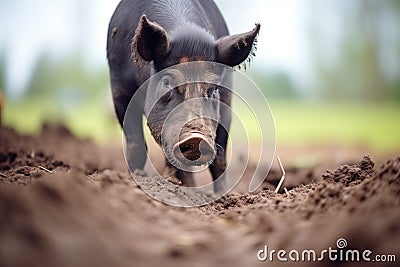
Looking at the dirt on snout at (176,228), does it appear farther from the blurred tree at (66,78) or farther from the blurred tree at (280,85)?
the blurred tree at (280,85)

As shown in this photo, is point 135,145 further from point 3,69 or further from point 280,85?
point 280,85

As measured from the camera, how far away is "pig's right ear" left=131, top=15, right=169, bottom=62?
4.30 meters

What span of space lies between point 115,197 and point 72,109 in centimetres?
2236

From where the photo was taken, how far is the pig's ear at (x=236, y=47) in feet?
15.0

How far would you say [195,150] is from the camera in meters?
3.71

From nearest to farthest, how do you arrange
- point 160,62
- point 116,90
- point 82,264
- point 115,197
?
1. point 82,264
2. point 115,197
3. point 160,62
4. point 116,90

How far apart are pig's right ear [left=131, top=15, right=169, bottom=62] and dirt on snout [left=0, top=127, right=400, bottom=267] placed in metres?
1.52

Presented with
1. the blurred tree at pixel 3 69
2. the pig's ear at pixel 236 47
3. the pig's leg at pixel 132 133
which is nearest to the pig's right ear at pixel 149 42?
the pig's ear at pixel 236 47

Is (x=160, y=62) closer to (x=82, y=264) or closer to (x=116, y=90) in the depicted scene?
(x=116, y=90)

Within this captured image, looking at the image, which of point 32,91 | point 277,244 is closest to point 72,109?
point 32,91

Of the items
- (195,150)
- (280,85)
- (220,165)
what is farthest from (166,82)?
(280,85)

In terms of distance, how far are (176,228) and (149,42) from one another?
2.14 metres

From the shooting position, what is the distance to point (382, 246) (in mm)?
2076

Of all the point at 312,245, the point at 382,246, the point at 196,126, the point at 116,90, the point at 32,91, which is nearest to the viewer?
the point at 382,246
